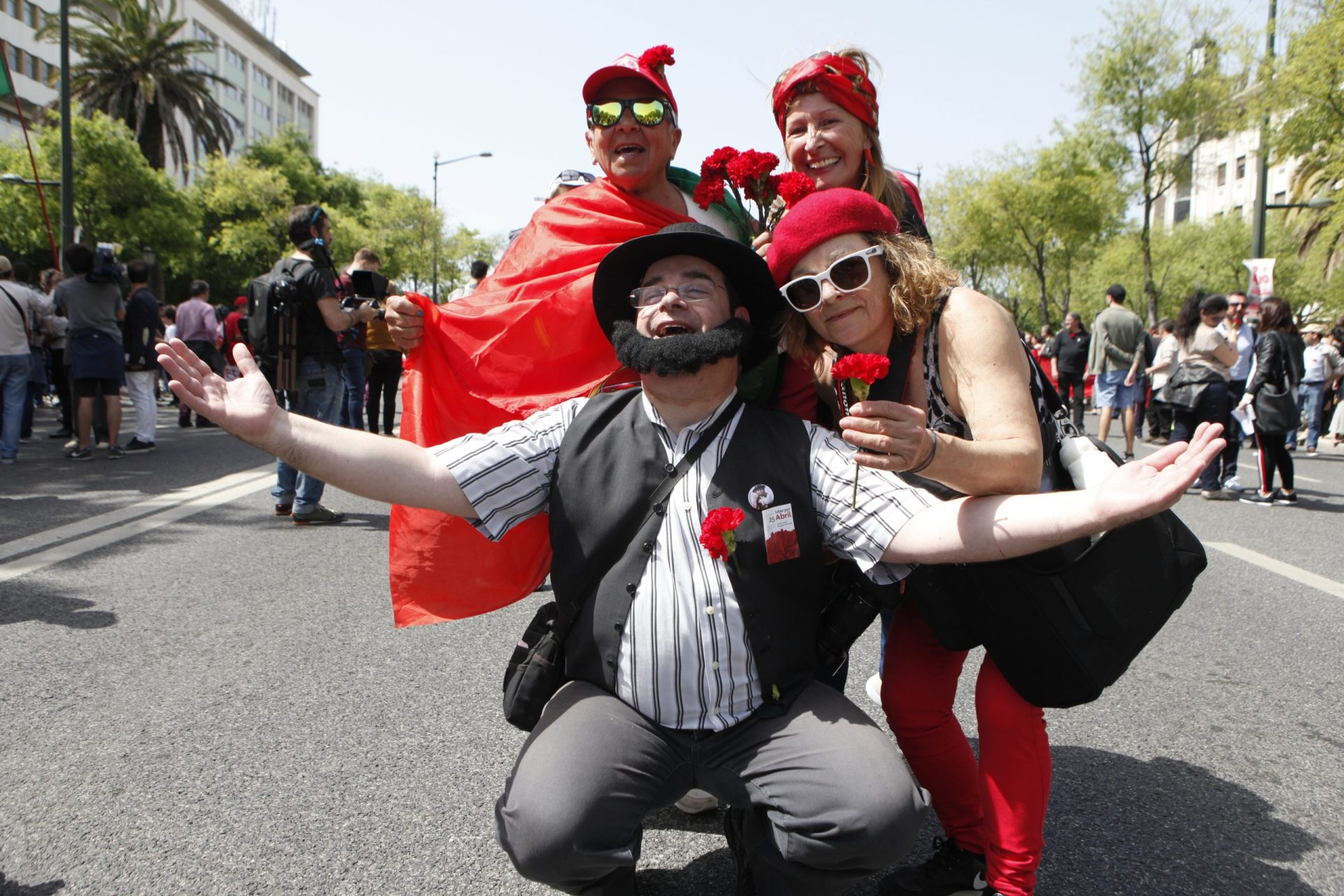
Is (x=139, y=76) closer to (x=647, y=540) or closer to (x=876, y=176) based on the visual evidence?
(x=876, y=176)

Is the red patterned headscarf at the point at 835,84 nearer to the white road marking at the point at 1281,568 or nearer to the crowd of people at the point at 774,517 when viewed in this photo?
the crowd of people at the point at 774,517

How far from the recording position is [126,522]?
6.90m

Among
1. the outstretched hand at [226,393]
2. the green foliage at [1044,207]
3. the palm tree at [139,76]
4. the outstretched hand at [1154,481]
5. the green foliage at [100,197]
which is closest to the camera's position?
the outstretched hand at [1154,481]

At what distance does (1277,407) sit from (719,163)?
7.76 m

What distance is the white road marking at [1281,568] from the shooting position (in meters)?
5.78

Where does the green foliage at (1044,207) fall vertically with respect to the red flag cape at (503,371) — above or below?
above

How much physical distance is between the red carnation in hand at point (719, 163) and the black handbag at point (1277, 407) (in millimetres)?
7697

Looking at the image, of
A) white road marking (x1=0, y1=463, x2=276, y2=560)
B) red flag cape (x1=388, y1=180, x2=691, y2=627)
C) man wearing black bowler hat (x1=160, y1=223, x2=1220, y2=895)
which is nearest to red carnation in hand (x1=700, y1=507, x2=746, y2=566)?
man wearing black bowler hat (x1=160, y1=223, x2=1220, y2=895)

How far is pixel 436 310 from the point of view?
117 inches

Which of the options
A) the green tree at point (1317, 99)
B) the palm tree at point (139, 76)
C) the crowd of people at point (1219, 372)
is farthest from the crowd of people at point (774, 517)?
the palm tree at point (139, 76)

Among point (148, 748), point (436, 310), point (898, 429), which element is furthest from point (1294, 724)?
point (148, 748)

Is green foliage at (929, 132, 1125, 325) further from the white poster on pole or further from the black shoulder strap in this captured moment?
the black shoulder strap

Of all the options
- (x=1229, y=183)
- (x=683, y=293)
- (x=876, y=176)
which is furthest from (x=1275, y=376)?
(x=1229, y=183)

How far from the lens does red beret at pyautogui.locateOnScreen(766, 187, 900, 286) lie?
2352 millimetres
